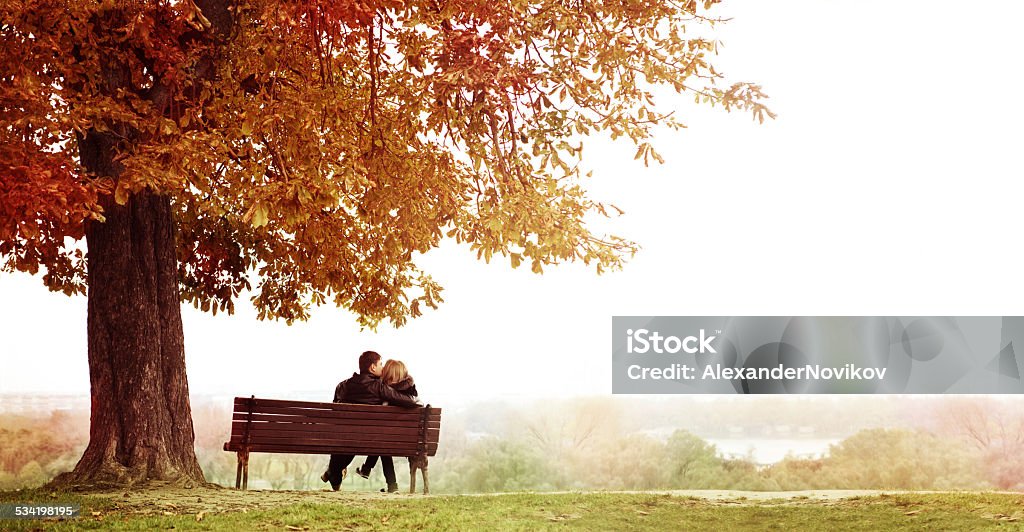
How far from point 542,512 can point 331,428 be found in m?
2.23

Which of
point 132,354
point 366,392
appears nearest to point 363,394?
point 366,392

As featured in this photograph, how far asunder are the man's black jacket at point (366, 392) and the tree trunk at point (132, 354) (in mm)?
1566

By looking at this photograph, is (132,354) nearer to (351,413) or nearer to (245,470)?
(245,470)

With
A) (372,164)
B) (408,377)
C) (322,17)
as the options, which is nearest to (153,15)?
(322,17)

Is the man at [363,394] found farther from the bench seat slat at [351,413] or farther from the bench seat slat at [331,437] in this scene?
the bench seat slat at [331,437]

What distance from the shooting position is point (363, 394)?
10797mm

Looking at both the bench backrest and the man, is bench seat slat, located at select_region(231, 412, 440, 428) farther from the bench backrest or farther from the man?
the man

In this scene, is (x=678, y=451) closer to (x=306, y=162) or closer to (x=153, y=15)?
(x=306, y=162)

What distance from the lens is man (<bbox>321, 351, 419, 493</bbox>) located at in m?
10.7

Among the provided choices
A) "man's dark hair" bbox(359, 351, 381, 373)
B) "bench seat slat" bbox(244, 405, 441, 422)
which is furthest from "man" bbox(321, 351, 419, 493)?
"bench seat slat" bbox(244, 405, 441, 422)

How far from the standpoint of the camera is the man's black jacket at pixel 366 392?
1055cm

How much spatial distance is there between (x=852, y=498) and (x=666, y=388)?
4271mm

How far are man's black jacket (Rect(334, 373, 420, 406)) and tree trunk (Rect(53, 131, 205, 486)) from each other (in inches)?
61.6

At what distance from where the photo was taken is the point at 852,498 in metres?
11.0
